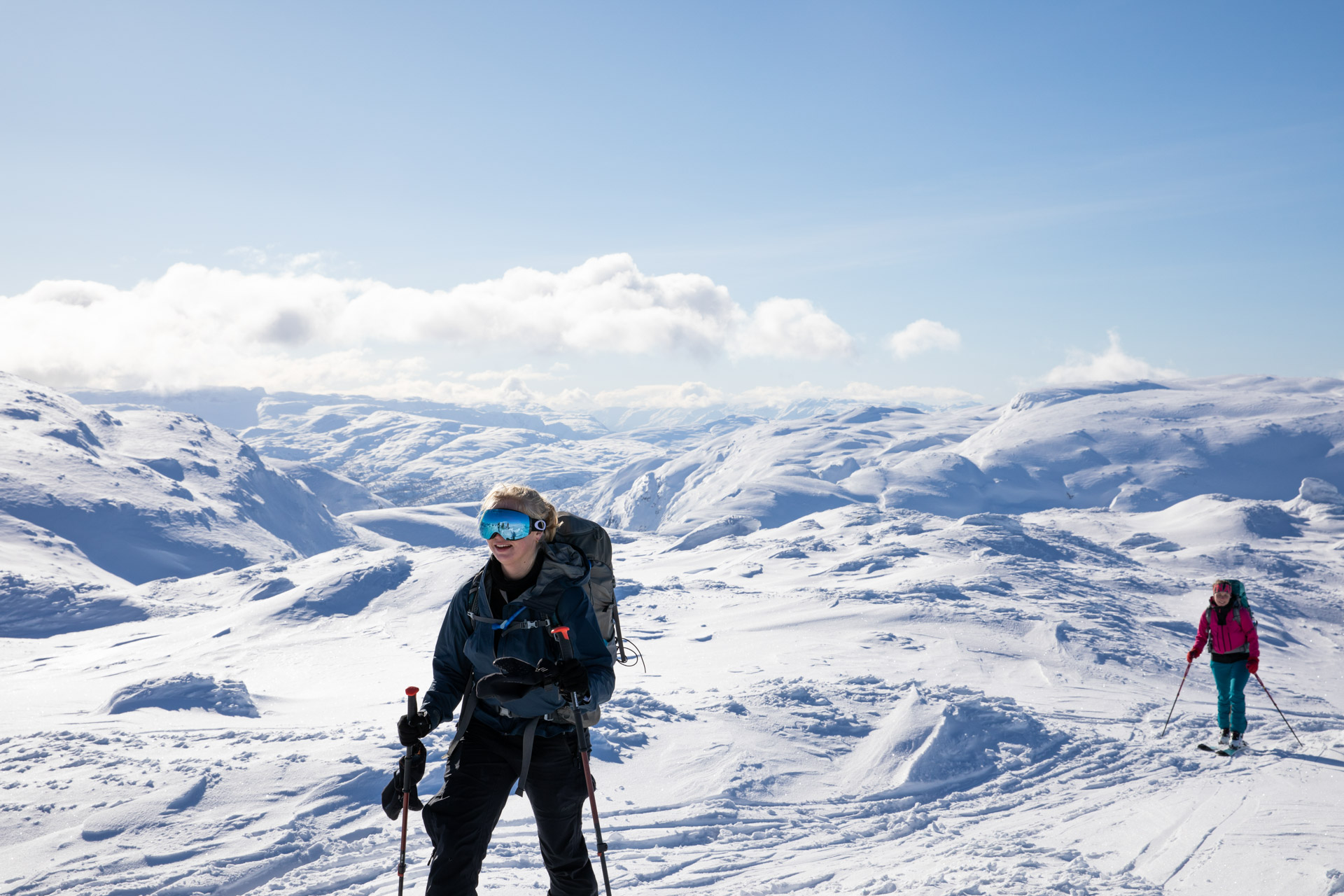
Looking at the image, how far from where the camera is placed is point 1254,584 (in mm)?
44312

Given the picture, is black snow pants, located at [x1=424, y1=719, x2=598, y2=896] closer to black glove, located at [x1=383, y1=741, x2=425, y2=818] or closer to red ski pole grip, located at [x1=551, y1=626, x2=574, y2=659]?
black glove, located at [x1=383, y1=741, x2=425, y2=818]

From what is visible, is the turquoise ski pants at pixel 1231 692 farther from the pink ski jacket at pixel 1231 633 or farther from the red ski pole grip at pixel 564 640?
the red ski pole grip at pixel 564 640

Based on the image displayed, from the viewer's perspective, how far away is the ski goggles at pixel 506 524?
402 cm

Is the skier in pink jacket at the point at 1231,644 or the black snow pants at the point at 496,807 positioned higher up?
the black snow pants at the point at 496,807

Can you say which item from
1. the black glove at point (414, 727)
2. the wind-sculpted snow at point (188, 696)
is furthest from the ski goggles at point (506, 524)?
the wind-sculpted snow at point (188, 696)

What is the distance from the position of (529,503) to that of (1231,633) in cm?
1097

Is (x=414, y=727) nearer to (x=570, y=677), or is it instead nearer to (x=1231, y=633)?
(x=570, y=677)

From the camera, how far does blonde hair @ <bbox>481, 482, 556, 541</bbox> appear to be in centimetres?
414

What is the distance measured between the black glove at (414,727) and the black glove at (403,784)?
66 mm

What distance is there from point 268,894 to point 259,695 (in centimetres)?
1403

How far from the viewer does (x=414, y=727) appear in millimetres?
4051

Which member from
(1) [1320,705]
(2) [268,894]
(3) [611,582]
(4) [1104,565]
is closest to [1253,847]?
(3) [611,582]

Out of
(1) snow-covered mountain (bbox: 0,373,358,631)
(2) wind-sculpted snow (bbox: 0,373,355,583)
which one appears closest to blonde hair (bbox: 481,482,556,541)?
(1) snow-covered mountain (bbox: 0,373,358,631)

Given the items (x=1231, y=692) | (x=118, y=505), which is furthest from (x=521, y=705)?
(x=118, y=505)
